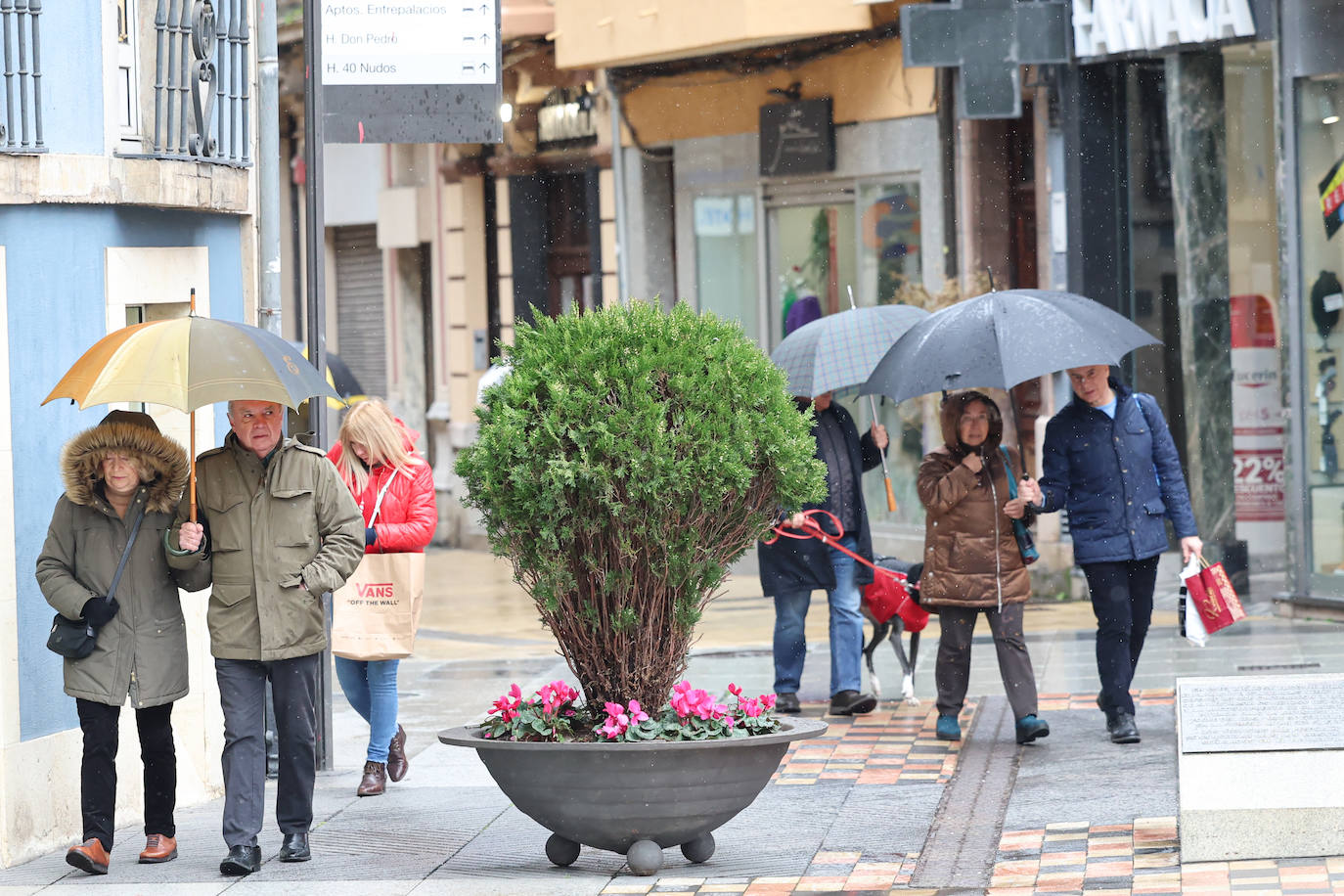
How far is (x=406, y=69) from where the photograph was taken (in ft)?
32.1

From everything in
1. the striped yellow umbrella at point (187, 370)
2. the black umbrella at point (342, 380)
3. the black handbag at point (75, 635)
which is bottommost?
the black handbag at point (75, 635)

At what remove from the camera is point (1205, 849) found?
6.82 m

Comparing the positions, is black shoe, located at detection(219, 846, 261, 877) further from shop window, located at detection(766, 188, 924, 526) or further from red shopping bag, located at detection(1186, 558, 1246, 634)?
shop window, located at detection(766, 188, 924, 526)

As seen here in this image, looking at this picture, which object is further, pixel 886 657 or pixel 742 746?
pixel 886 657

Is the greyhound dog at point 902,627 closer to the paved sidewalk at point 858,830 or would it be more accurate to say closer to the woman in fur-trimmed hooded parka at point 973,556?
the paved sidewalk at point 858,830

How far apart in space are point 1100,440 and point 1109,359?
0.71 meters

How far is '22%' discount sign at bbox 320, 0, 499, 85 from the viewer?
9.78m

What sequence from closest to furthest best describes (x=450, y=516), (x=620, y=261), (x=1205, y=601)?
(x=1205, y=601) < (x=620, y=261) < (x=450, y=516)

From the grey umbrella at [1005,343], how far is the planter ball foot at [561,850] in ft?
8.29

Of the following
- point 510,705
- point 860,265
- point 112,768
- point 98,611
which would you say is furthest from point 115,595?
point 860,265

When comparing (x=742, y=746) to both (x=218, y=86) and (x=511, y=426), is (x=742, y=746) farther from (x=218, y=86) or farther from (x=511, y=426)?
(x=218, y=86)

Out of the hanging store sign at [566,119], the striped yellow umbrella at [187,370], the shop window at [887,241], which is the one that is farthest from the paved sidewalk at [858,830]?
the hanging store sign at [566,119]

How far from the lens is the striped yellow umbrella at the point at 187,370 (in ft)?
23.2

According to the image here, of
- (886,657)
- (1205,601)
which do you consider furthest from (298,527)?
(886,657)
